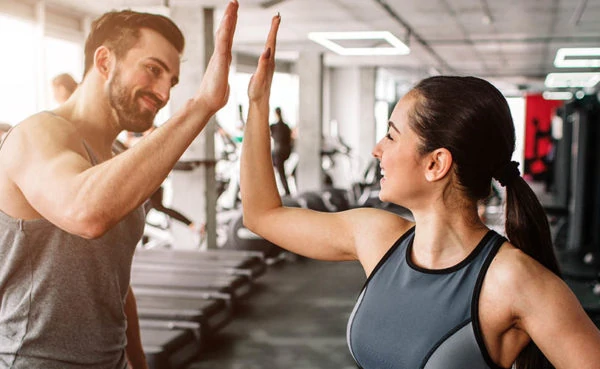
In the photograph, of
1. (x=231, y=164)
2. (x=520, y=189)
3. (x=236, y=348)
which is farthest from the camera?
(x=231, y=164)

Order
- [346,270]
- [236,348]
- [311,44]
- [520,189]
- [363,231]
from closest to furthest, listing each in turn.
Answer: [520,189] → [363,231] → [236,348] → [346,270] → [311,44]

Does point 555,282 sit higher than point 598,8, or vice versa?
point 598,8

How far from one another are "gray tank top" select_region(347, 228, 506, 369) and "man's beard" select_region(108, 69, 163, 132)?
1.79ft

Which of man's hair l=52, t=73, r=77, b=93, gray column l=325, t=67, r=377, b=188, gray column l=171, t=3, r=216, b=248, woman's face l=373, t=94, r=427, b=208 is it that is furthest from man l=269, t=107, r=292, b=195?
woman's face l=373, t=94, r=427, b=208

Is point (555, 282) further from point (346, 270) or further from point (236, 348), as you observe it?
point (346, 270)

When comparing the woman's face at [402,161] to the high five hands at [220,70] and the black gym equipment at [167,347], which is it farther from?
the black gym equipment at [167,347]

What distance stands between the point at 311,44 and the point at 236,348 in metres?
6.13

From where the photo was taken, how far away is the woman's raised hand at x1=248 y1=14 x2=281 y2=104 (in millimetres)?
1237

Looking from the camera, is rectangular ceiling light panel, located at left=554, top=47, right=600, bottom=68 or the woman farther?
rectangular ceiling light panel, located at left=554, top=47, right=600, bottom=68

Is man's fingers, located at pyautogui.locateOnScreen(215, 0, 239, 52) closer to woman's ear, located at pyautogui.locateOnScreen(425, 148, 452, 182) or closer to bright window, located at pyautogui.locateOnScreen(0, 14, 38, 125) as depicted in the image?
woman's ear, located at pyautogui.locateOnScreen(425, 148, 452, 182)

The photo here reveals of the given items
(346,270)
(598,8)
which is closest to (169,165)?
(346,270)

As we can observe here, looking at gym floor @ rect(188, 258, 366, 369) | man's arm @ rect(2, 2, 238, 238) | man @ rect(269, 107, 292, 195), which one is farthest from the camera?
man @ rect(269, 107, 292, 195)

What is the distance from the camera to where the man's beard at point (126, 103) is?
1.26 meters

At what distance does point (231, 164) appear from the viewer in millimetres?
8039
